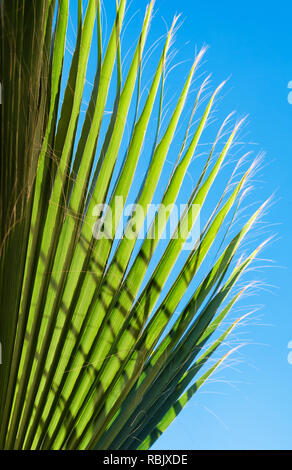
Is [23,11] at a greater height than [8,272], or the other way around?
[23,11]

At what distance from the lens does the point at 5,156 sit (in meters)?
0.90

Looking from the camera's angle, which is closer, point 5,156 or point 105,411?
point 5,156

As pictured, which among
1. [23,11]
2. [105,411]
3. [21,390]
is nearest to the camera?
[23,11]

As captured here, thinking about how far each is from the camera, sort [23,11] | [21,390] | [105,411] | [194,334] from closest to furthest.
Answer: [23,11] → [21,390] → [105,411] → [194,334]

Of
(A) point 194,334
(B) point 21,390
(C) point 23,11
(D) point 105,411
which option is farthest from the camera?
(A) point 194,334

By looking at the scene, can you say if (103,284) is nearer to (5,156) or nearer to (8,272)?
(8,272)

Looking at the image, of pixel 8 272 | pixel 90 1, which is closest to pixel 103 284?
pixel 8 272

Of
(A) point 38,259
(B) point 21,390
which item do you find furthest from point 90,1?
(B) point 21,390

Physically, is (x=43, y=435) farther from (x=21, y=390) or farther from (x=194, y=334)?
(x=194, y=334)

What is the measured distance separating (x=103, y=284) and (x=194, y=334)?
0.38 meters
